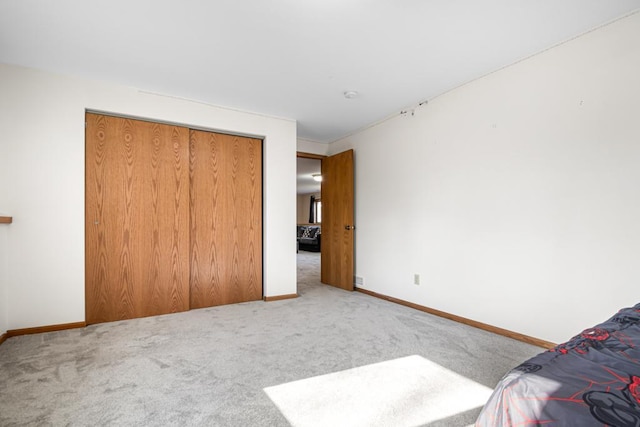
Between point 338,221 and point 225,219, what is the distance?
5.97ft

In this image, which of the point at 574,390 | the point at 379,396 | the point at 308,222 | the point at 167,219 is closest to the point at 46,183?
the point at 167,219

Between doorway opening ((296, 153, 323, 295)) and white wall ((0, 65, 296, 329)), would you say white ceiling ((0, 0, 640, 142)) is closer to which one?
white wall ((0, 65, 296, 329))

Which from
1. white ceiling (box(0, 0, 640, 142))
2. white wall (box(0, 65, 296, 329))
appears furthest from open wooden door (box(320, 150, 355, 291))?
white wall (box(0, 65, 296, 329))

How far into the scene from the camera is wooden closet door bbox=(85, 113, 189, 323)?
119 inches

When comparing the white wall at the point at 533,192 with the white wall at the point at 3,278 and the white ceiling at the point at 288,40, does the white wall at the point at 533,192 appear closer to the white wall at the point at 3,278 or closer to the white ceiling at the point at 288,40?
the white ceiling at the point at 288,40

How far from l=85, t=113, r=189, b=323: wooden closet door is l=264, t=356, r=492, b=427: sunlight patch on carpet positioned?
2114 millimetres

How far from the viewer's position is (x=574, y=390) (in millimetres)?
711

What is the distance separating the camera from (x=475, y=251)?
294 centimetres

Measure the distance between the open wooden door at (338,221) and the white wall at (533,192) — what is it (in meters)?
0.95

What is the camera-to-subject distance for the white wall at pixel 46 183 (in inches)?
105

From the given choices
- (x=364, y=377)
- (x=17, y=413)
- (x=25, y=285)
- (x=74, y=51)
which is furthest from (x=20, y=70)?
(x=364, y=377)

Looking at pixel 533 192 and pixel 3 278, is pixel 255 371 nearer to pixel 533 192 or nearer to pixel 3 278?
pixel 3 278

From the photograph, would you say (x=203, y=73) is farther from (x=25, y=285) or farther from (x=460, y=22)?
(x=25, y=285)

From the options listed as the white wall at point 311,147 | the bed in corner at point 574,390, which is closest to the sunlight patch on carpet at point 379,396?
the bed in corner at point 574,390
